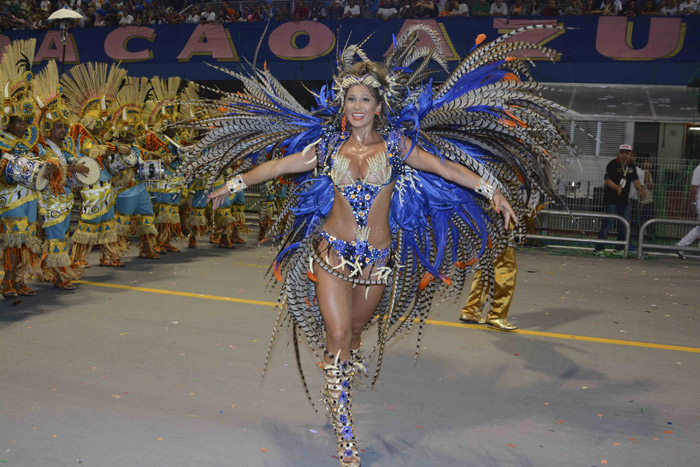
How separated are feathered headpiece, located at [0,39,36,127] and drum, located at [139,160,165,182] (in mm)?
2496

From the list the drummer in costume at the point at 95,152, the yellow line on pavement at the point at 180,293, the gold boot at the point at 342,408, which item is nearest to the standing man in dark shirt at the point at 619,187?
the yellow line on pavement at the point at 180,293

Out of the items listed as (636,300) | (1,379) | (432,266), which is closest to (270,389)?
(432,266)

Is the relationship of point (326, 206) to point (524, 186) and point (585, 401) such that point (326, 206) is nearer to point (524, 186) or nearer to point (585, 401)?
point (524, 186)

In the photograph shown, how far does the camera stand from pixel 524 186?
4.35 m

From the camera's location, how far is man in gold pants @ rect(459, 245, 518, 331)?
6066mm

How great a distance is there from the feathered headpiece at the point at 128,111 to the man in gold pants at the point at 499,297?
→ 4.85 m

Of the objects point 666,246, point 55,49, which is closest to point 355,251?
point 666,246

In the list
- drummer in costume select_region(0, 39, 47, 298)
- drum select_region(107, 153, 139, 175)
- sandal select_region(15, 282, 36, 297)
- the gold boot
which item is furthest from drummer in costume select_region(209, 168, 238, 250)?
the gold boot

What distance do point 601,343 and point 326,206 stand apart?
3062mm

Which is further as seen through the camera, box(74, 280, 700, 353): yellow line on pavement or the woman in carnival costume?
box(74, 280, 700, 353): yellow line on pavement

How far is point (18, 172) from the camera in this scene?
6.25 m

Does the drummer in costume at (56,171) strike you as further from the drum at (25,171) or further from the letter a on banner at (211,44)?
the letter a on banner at (211,44)

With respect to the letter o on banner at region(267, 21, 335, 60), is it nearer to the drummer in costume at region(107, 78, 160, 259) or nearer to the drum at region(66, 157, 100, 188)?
the drummer in costume at region(107, 78, 160, 259)

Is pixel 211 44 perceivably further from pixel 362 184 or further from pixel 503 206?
pixel 503 206
